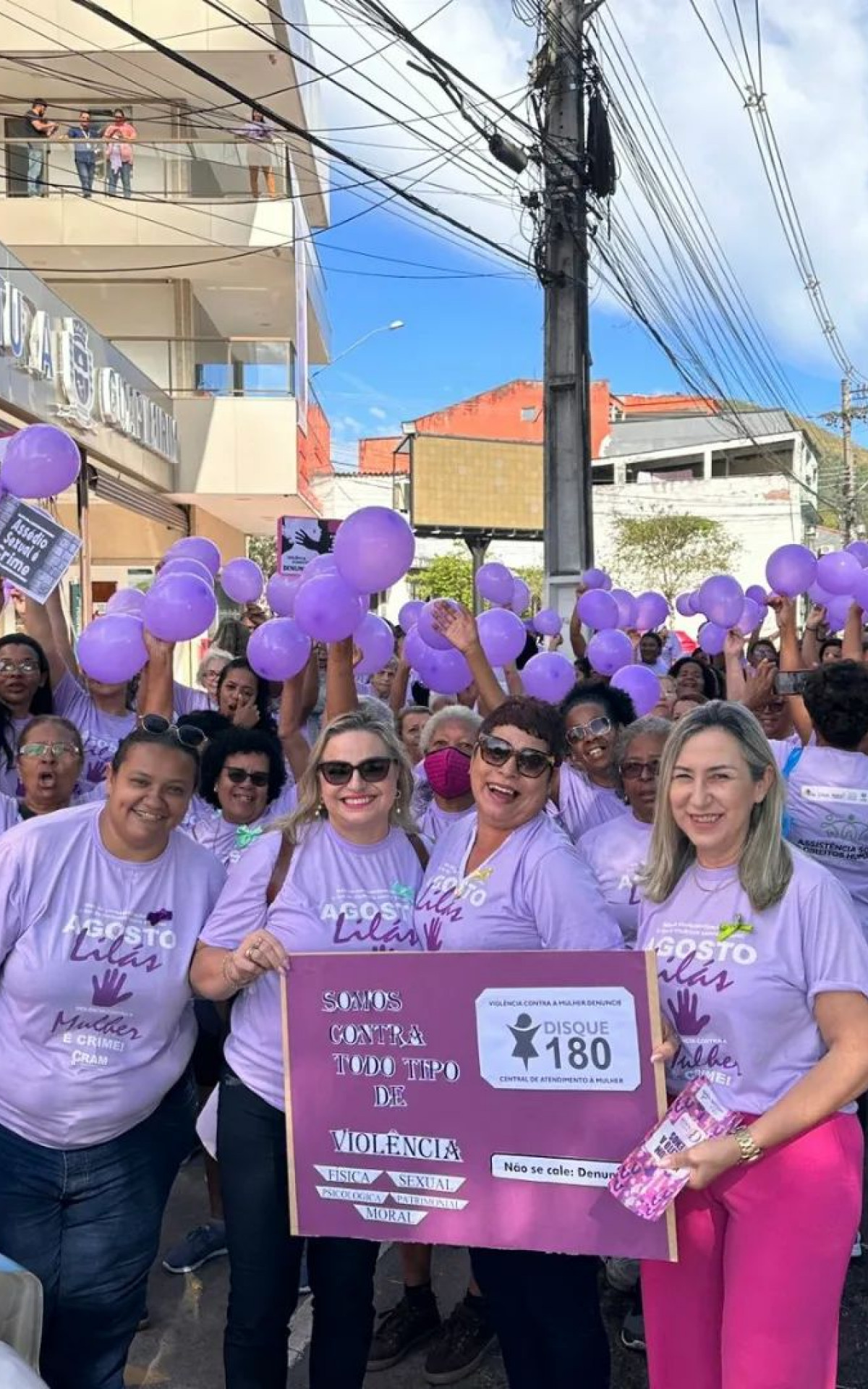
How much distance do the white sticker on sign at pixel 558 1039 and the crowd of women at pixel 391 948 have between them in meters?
0.10

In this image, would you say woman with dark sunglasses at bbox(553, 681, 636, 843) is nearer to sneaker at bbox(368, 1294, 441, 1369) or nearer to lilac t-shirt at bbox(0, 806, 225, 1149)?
sneaker at bbox(368, 1294, 441, 1369)

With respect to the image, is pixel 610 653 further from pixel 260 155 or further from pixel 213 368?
pixel 260 155

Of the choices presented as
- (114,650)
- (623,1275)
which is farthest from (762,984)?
(114,650)

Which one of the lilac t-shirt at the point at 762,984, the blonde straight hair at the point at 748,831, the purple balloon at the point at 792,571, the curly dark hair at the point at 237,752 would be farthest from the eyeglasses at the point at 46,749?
the purple balloon at the point at 792,571

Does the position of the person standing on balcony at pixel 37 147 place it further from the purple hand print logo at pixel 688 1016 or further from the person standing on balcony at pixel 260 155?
the purple hand print logo at pixel 688 1016

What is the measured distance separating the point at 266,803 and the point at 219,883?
3.86 ft

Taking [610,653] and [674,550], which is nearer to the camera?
[610,653]

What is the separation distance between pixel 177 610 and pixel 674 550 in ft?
121

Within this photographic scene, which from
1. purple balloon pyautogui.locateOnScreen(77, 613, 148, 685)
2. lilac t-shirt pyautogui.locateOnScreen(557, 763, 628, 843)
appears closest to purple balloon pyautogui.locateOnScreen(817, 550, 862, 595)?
lilac t-shirt pyautogui.locateOnScreen(557, 763, 628, 843)

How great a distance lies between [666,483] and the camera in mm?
43875

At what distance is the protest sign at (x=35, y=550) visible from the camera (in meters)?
4.38

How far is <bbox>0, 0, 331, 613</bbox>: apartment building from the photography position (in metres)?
15.4

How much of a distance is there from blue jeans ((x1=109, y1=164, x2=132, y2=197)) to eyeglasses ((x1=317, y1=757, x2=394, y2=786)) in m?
16.1

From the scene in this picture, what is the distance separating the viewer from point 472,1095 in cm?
227
